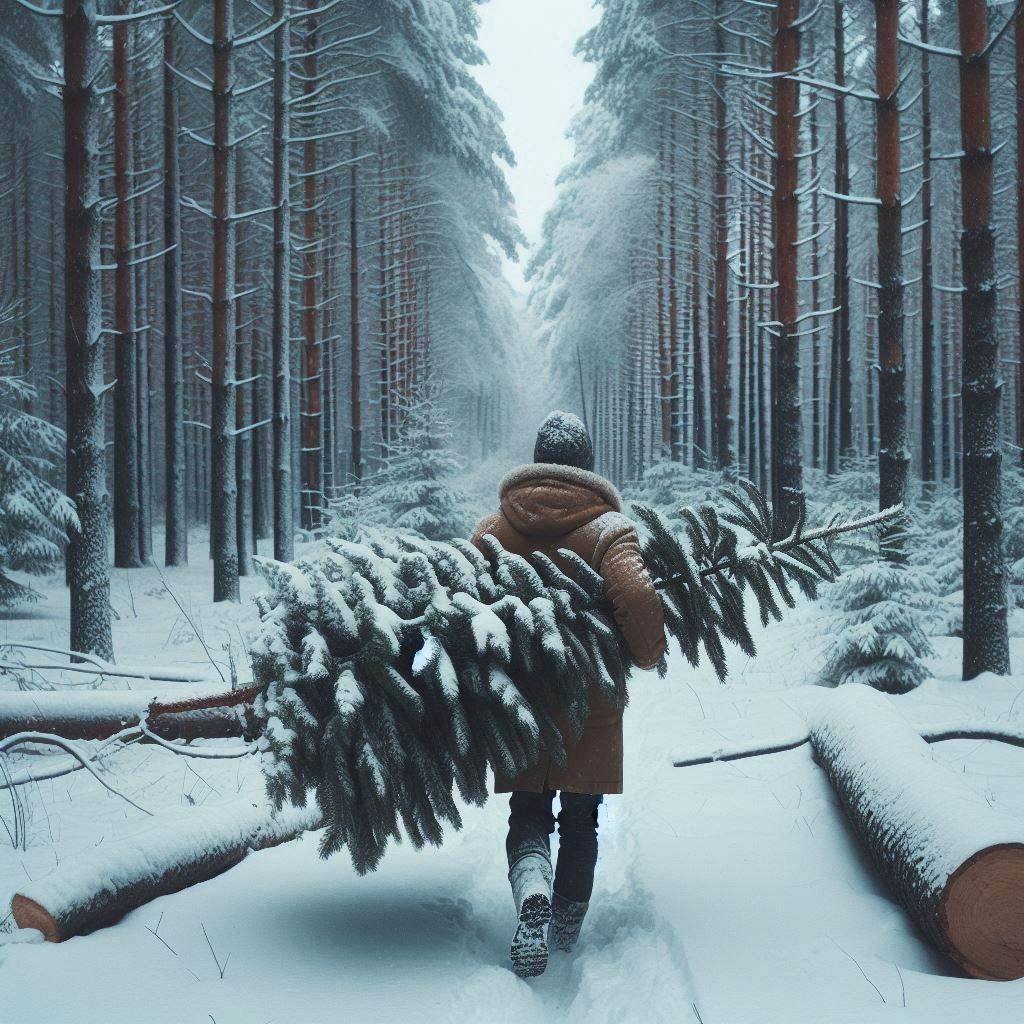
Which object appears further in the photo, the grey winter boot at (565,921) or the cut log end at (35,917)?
the grey winter boot at (565,921)

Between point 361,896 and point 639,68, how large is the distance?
18.7m

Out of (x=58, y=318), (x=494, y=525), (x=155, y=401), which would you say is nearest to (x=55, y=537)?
(x=494, y=525)

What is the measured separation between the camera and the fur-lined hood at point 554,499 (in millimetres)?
A: 3480

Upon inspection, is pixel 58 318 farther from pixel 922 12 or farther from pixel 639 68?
pixel 922 12

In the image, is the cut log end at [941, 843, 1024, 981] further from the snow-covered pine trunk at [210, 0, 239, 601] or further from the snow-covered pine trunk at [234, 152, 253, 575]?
the snow-covered pine trunk at [234, 152, 253, 575]

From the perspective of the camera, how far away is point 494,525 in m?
3.74

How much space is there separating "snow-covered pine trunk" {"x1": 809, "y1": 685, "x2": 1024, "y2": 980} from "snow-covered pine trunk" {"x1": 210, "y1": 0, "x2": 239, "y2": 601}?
1085 centimetres

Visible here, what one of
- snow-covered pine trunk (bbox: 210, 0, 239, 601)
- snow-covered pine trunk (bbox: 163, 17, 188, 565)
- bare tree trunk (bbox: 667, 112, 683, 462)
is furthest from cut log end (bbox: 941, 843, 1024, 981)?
bare tree trunk (bbox: 667, 112, 683, 462)

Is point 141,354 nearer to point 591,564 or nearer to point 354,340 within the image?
point 354,340

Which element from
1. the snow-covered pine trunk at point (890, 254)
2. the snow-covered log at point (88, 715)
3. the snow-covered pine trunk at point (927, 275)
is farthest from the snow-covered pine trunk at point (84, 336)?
the snow-covered pine trunk at point (927, 275)

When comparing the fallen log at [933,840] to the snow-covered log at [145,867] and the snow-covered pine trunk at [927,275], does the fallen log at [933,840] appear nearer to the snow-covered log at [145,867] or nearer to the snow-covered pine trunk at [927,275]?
the snow-covered log at [145,867]

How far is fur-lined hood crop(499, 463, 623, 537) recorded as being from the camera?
137 inches

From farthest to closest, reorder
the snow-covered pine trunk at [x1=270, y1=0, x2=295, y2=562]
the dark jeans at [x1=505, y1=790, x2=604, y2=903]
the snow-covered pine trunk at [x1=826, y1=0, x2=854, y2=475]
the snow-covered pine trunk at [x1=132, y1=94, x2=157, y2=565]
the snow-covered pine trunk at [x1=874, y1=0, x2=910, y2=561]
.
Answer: the snow-covered pine trunk at [x1=132, y1=94, x2=157, y2=565] < the snow-covered pine trunk at [x1=826, y1=0, x2=854, y2=475] < the snow-covered pine trunk at [x1=270, y1=0, x2=295, y2=562] < the snow-covered pine trunk at [x1=874, y1=0, x2=910, y2=561] < the dark jeans at [x1=505, y1=790, x2=604, y2=903]

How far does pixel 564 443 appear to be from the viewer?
3572 mm
